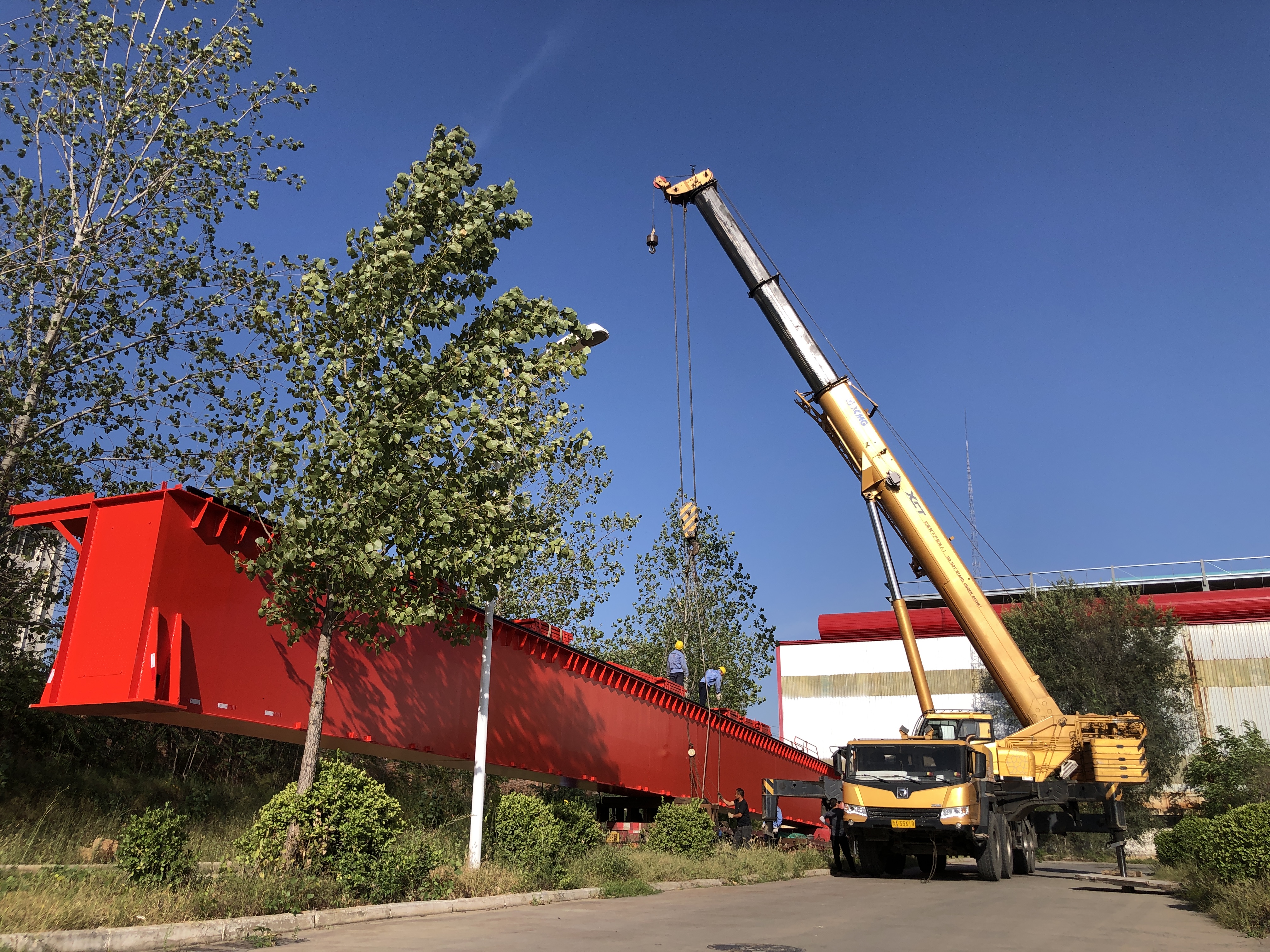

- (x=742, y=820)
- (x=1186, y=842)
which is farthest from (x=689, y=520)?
(x=1186, y=842)

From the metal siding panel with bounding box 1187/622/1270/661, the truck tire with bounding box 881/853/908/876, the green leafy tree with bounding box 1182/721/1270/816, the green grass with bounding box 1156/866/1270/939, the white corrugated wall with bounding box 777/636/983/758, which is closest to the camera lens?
the green grass with bounding box 1156/866/1270/939

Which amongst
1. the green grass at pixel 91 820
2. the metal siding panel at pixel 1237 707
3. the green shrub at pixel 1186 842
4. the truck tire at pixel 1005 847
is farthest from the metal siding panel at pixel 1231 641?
the green grass at pixel 91 820

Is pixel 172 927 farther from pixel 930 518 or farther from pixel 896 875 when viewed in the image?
pixel 930 518

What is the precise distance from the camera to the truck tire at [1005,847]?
1706 centimetres

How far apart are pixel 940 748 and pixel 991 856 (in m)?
2.40

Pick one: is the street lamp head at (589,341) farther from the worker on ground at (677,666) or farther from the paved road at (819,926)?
the worker on ground at (677,666)

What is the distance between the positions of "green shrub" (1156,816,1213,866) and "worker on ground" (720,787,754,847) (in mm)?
9237

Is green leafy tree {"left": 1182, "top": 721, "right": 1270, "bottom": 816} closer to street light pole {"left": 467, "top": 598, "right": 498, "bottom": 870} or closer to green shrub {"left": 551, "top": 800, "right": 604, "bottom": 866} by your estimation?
green shrub {"left": 551, "top": 800, "right": 604, "bottom": 866}

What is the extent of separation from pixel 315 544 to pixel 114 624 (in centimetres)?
274

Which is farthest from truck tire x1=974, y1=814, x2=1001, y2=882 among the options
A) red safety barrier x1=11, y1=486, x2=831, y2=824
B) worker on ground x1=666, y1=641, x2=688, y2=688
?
worker on ground x1=666, y1=641, x2=688, y2=688

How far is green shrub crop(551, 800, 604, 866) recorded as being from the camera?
1380 cm

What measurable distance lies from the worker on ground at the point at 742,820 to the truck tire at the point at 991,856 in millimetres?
6232

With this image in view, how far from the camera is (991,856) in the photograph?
16.5 m

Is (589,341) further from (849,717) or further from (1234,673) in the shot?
(1234,673)
